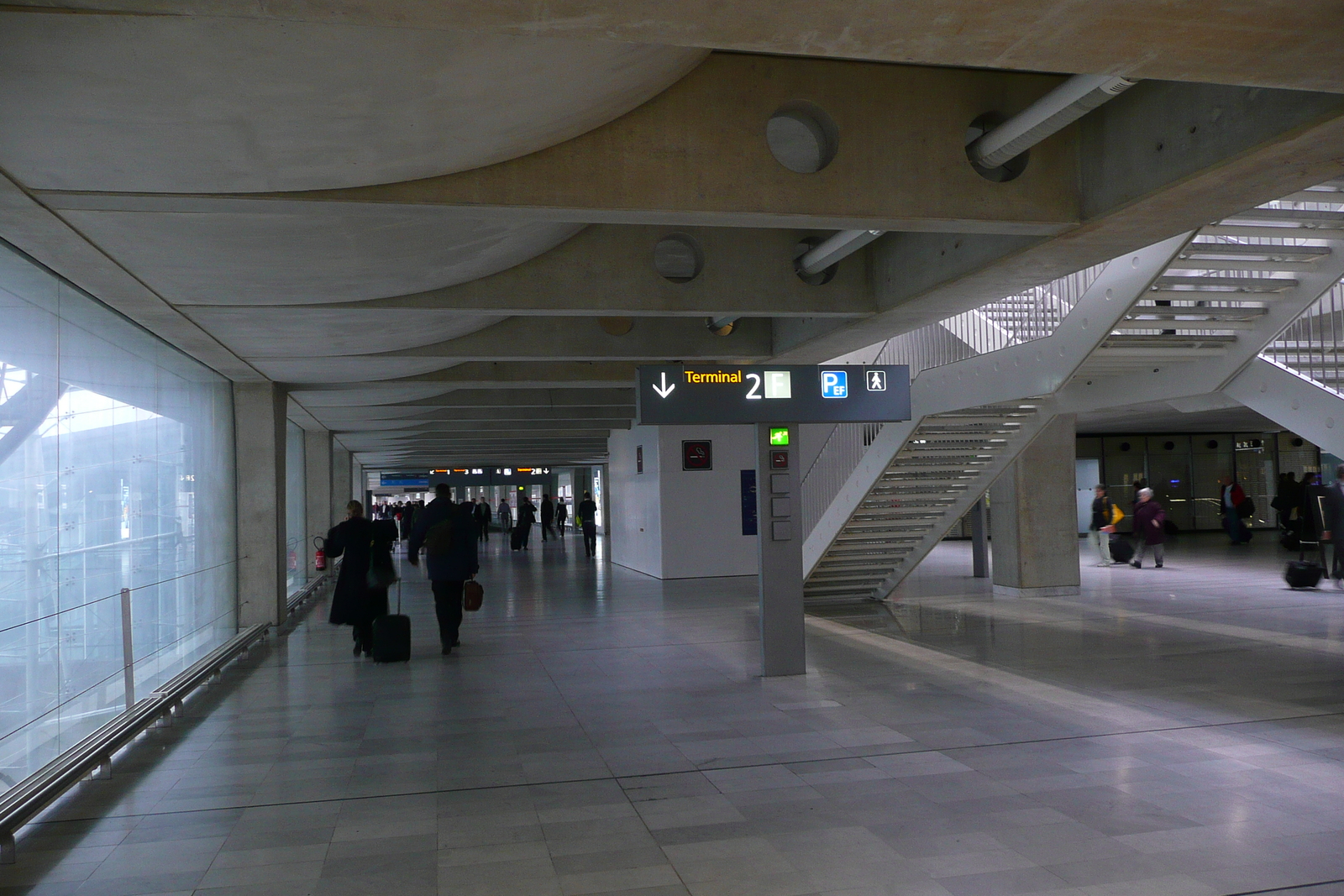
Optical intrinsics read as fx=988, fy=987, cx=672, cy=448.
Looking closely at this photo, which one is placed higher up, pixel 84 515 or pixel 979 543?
pixel 84 515

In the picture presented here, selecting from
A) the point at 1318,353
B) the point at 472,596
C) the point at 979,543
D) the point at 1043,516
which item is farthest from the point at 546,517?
the point at 1318,353

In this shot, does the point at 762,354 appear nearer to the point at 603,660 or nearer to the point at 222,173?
the point at 603,660

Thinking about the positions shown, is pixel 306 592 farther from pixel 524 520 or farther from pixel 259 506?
pixel 524 520

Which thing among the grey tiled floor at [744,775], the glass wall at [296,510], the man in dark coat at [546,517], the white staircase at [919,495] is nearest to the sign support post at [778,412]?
the grey tiled floor at [744,775]

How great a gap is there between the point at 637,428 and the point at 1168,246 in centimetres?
1500

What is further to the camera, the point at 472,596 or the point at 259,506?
the point at 259,506

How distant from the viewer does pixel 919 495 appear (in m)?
14.0

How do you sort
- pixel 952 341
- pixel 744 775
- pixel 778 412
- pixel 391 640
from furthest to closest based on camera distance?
pixel 952 341
pixel 391 640
pixel 778 412
pixel 744 775

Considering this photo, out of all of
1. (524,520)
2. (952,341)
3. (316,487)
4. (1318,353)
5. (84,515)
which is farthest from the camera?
(524,520)

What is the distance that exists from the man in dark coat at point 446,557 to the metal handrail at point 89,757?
2.42 m

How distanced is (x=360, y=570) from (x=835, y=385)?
5.87 m

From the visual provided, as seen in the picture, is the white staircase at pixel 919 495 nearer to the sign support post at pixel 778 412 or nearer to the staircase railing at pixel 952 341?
the staircase railing at pixel 952 341

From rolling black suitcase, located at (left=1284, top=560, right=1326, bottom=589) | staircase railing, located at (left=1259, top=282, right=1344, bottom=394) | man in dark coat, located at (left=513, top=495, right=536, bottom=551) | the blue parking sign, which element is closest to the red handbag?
the blue parking sign

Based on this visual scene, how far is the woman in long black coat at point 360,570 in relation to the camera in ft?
36.5
